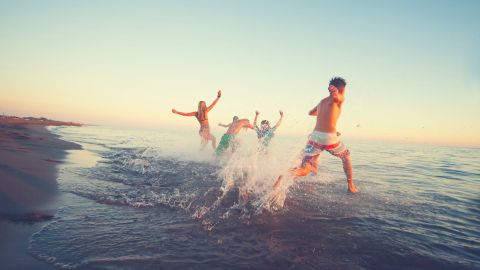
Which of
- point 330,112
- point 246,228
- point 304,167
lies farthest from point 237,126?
point 246,228

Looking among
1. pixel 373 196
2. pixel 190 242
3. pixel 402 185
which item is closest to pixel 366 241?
pixel 190 242

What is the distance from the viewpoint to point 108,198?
491cm

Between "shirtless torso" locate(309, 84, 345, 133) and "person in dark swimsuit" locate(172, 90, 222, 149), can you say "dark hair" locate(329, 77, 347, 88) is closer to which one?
"shirtless torso" locate(309, 84, 345, 133)

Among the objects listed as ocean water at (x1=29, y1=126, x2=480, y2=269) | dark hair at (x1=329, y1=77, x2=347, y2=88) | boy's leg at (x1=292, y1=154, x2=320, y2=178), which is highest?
dark hair at (x1=329, y1=77, x2=347, y2=88)

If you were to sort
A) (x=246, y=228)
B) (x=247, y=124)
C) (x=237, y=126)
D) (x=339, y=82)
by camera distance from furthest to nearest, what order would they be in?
(x=247, y=124)
(x=237, y=126)
(x=339, y=82)
(x=246, y=228)

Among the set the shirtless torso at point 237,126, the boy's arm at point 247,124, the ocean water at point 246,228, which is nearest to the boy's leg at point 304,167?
the ocean water at point 246,228

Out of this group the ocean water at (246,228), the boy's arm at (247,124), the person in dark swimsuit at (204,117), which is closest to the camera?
the ocean water at (246,228)

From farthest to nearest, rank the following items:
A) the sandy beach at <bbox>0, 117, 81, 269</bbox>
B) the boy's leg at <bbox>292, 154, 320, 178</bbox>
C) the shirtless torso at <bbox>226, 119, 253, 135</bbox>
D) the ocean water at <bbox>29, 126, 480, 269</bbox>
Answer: the shirtless torso at <bbox>226, 119, 253, 135</bbox>
the boy's leg at <bbox>292, 154, 320, 178</bbox>
the ocean water at <bbox>29, 126, 480, 269</bbox>
the sandy beach at <bbox>0, 117, 81, 269</bbox>

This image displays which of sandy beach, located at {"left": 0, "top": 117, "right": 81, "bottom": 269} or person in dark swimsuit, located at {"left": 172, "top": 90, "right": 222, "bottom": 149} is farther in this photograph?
person in dark swimsuit, located at {"left": 172, "top": 90, "right": 222, "bottom": 149}

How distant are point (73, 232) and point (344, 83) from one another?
4987mm

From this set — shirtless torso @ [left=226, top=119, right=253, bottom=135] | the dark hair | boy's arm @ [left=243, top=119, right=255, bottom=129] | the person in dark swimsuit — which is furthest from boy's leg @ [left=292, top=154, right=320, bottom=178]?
the person in dark swimsuit

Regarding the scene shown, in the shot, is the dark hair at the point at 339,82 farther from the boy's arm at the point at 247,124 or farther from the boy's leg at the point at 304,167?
the boy's arm at the point at 247,124

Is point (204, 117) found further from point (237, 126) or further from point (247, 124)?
point (247, 124)

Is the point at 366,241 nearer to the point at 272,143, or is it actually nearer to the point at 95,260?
the point at 95,260
